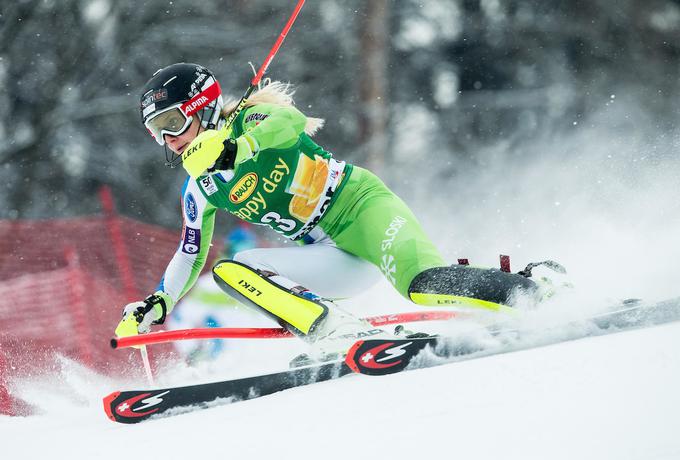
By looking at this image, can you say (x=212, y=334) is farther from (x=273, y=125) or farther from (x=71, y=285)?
(x=71, y=285)

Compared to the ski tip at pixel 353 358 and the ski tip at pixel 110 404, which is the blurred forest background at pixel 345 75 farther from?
the ski tip at pixel 353 358

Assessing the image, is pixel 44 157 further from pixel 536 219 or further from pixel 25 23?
pixel 536 219

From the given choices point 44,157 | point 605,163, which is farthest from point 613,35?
point 44,157

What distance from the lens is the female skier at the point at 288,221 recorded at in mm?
2406

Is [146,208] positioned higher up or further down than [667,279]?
higher up

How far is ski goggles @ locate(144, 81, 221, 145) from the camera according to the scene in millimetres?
2758

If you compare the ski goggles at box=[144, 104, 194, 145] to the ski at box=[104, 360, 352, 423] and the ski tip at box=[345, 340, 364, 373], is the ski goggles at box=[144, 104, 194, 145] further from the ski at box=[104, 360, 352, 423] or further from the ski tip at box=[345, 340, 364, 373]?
the ski tip at box=[345, 340, 364, 373]

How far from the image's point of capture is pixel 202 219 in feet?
9.88

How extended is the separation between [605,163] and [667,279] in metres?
5.72

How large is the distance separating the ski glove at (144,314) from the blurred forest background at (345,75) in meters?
6.55

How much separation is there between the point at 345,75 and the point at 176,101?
302 inches

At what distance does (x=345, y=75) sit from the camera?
10227mm

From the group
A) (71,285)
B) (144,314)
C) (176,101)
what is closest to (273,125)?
(176,101)

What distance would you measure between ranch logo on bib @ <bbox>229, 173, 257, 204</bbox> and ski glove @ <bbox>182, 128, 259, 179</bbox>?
0.34 m
